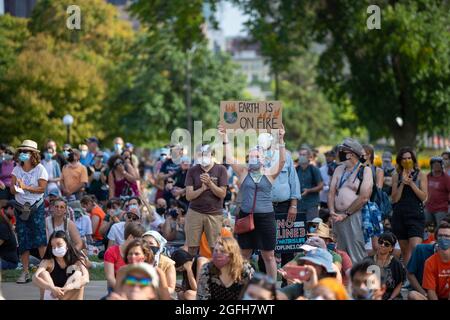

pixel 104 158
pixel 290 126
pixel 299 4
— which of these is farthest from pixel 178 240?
pixel 290 126

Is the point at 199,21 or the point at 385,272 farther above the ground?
the point at 199,21

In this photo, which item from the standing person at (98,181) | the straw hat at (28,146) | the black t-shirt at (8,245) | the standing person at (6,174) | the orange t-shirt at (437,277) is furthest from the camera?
the standing person at (98,181)

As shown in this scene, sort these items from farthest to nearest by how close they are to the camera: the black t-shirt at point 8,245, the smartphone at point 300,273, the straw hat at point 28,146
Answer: the straw hat at point 28,146 → the black t-shirt at point 8,245 → the smartphone at point 300,273

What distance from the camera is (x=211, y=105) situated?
67812 mm

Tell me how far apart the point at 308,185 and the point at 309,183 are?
38mm

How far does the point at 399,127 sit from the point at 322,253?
25.6 meters

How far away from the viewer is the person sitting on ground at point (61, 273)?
34.2 feet

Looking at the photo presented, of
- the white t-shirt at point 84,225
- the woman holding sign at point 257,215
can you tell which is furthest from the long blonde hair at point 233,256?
the white t-shirt at point 84,225

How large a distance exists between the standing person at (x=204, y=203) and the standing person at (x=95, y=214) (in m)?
4.35

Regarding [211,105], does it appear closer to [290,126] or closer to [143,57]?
[143,57]

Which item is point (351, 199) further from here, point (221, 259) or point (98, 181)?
point (98, 181)

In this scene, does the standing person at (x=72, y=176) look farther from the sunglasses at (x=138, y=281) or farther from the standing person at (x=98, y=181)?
the sunglasses at (x=138, y=281)

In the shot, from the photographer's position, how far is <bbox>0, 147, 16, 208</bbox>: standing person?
1705 cm
